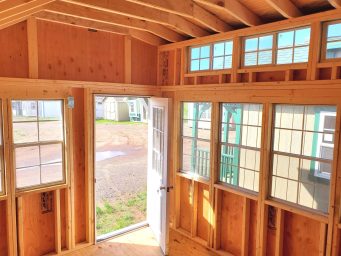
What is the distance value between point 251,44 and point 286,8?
2.55ft

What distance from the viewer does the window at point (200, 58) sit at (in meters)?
4.26

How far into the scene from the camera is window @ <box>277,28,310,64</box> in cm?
316

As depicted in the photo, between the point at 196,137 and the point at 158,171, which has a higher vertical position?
the point at 196,137

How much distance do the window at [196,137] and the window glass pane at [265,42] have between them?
117cm

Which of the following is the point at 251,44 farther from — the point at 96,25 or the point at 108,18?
the point at 96,25

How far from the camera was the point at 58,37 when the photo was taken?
385cm

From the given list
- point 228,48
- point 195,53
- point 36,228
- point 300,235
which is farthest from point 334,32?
point 36,228

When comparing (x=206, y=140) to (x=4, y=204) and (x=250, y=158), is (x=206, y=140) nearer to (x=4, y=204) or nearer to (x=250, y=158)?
(x=250, y=158)

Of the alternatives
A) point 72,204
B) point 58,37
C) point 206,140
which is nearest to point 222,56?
point 206,140

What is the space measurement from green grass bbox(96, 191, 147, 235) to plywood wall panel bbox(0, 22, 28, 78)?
3006mm

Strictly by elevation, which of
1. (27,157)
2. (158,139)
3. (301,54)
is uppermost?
(301,54)

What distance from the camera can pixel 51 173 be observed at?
3982 millimetres

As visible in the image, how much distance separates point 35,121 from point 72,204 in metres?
1.33

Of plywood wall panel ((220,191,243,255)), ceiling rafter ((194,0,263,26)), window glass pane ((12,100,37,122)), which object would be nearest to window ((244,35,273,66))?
ceiling rafter ((194,0,263,26))
